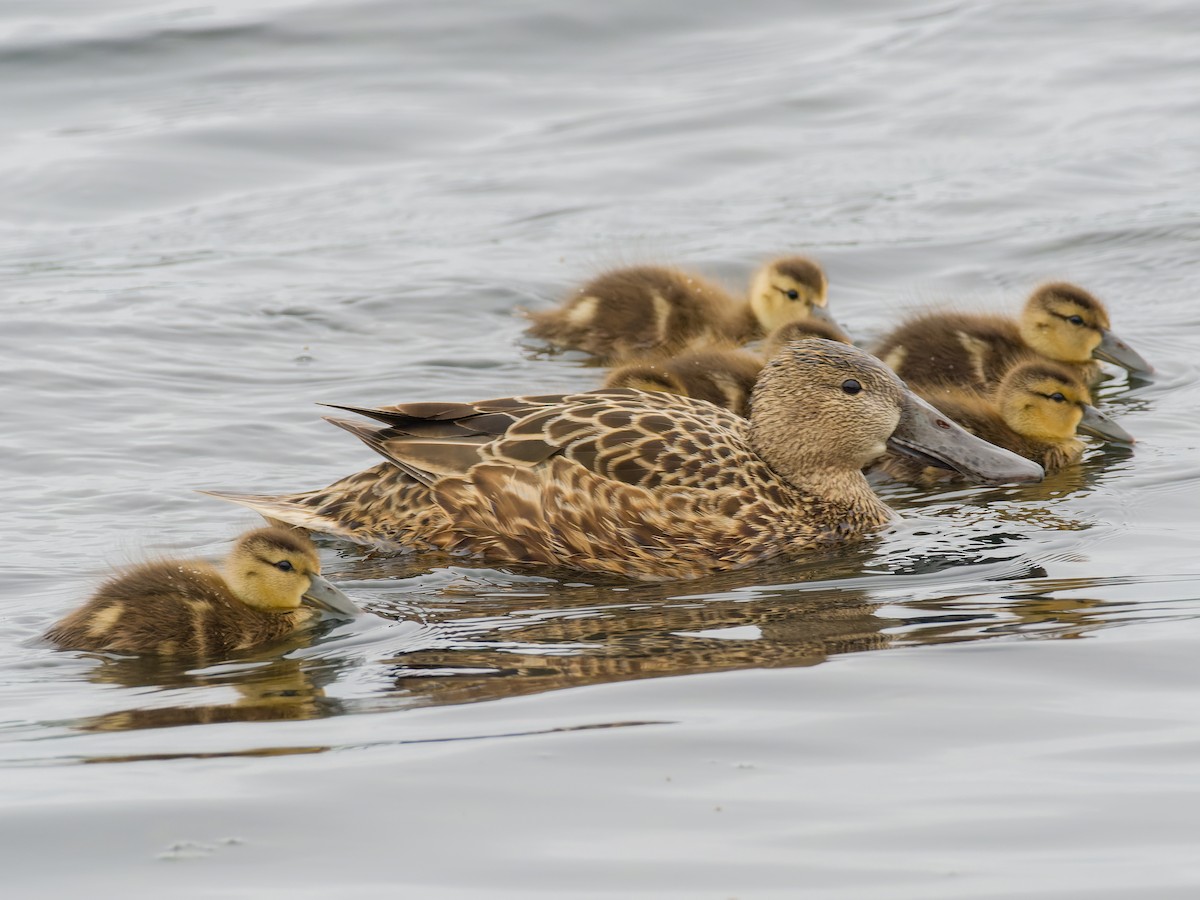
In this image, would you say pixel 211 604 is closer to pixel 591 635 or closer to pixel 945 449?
pixel 591 635

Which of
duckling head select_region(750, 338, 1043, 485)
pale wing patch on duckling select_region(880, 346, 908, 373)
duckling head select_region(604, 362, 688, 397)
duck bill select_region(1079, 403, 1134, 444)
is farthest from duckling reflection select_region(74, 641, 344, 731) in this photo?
pale wing patch on duckling select_region(880, 346, 908, 373)

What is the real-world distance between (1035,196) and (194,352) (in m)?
5.25

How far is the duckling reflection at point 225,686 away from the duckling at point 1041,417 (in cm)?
279

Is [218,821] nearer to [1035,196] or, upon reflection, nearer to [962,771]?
[962,771]

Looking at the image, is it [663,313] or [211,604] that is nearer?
[211,604]

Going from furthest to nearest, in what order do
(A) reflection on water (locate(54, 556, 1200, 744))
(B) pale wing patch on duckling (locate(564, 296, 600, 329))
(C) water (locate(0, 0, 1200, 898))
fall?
(B) pale wing patch on duckling (locate(564, 296, 600, 329)) → (A) reflection on water (locate(54, 556, 1200, 744)) → (C) water (locate(0, 0, 1200, 898))

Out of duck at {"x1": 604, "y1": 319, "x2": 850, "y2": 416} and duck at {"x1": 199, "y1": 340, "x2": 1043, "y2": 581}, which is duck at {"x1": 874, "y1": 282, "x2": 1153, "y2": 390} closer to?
duck at {"x1": 604, "y1": 319, "x2": 850, "y2": 416}

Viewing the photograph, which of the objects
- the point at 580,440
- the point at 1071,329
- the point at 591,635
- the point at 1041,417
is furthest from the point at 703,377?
the point at 591,635

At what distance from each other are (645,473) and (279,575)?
1.12 m

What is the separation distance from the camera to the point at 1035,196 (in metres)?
11.0

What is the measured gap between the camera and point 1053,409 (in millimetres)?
6734

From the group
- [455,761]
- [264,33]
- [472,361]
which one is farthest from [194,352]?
[264,33]

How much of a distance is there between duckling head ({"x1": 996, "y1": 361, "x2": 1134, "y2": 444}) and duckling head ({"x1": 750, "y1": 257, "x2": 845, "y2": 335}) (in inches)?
58.1

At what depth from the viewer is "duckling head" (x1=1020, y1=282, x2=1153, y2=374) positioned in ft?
25.2
